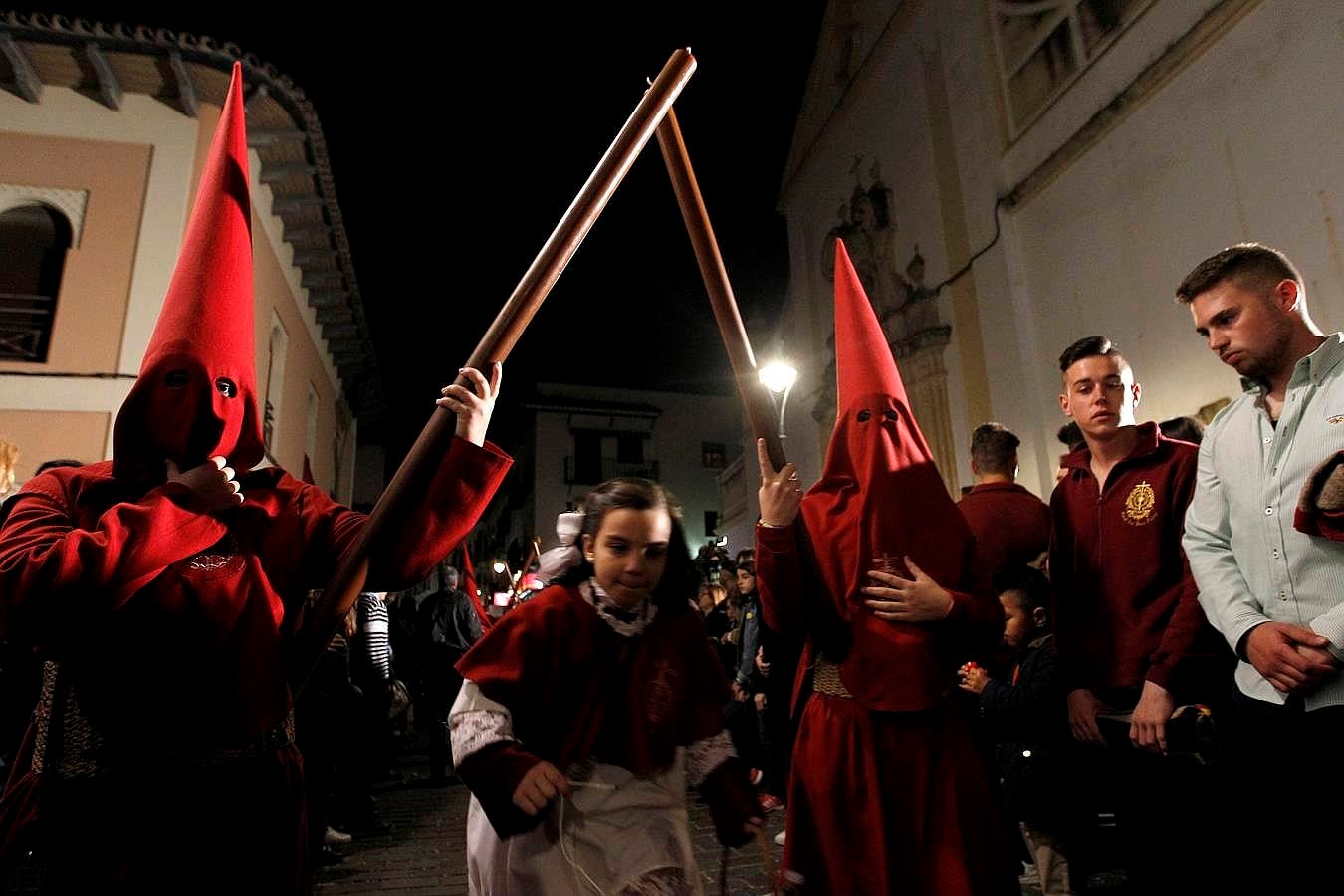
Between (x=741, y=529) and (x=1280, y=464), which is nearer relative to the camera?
(x=1280, y=464)

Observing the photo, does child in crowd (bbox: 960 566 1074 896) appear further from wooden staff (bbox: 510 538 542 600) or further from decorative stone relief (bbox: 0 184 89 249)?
decorative stone relief (bbox: 0 184 89 249)

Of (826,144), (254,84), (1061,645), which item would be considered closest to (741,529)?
(826,144)

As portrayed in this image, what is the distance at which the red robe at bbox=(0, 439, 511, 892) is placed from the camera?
4.94 feet

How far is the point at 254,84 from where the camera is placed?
9773mm

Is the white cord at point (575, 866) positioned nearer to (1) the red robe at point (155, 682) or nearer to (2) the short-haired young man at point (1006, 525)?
(1) the red robe at point (155, 682)

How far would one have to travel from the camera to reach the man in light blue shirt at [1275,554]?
198cm

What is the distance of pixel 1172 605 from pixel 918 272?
10.0 m

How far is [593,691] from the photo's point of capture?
87.5 inches

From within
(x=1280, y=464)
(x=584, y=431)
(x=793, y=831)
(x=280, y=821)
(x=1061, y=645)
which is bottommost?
(x=793, y=831)

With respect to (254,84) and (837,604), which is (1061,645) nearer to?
(837,604)

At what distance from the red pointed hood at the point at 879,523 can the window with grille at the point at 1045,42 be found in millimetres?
7462

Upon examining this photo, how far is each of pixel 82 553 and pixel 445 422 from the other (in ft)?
2.35

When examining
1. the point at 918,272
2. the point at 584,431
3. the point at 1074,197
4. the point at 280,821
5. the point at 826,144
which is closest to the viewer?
the point at 280,821

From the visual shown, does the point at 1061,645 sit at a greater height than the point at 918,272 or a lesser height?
lesser
